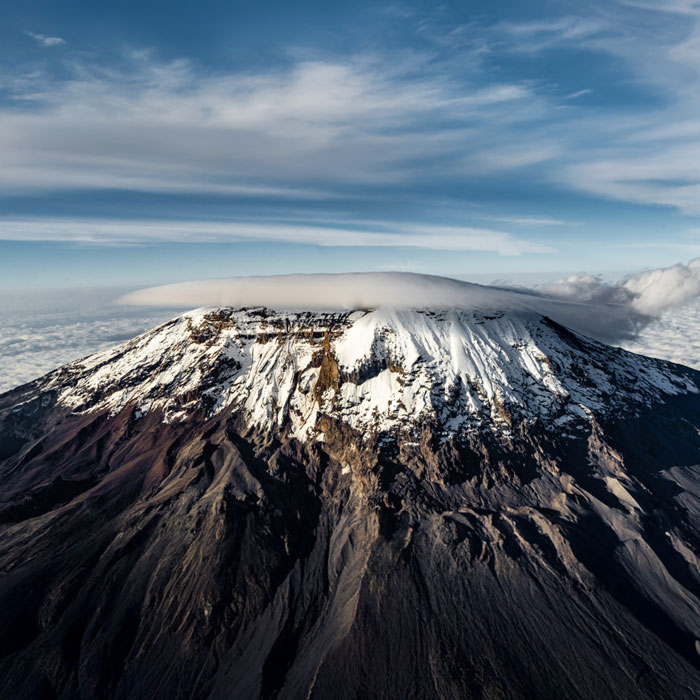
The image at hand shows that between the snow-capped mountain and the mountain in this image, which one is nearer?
the mountain

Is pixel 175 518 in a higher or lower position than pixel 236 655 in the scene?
higher

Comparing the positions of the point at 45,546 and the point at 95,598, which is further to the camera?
the point at 45,546

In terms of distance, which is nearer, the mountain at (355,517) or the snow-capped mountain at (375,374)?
the mountain at (355,517)

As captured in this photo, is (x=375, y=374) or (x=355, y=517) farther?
(x=375, y=374)

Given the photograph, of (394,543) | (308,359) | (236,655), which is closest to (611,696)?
(394,543)

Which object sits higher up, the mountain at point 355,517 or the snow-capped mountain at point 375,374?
the snow-capped mountain at point 375,374

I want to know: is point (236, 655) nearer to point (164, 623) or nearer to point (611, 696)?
point (164, 623)

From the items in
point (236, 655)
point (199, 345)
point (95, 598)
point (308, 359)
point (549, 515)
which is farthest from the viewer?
point (199, 345)

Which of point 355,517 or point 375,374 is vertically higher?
point 375,374
